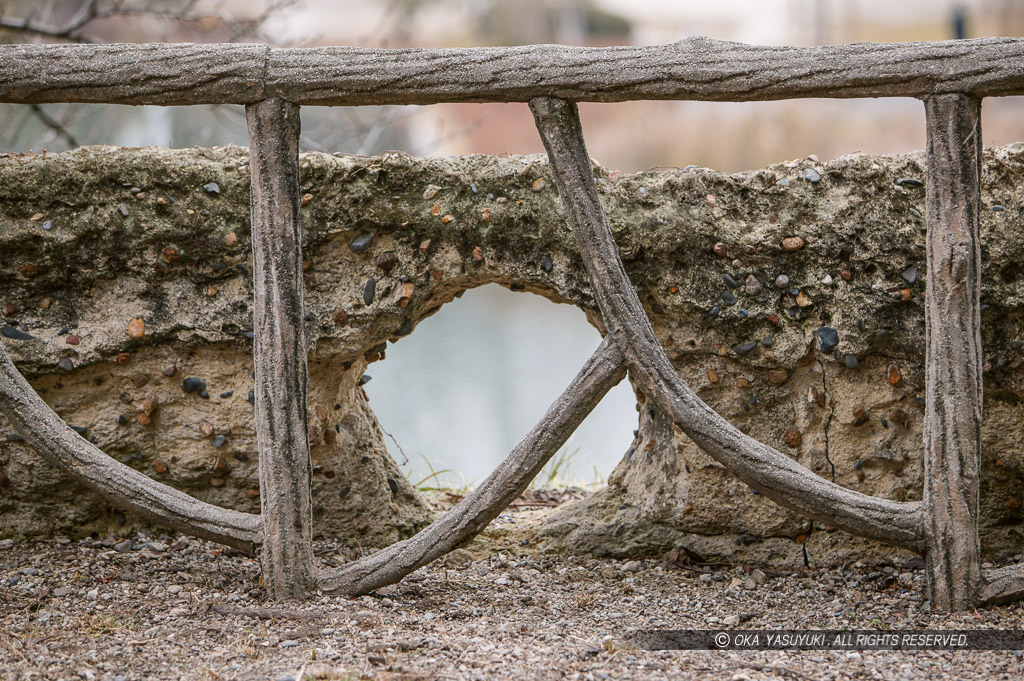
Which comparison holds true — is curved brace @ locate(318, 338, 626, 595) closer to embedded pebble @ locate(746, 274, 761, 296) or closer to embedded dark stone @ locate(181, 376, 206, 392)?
embedded pebble @ locate(746, 274, 761, 296)

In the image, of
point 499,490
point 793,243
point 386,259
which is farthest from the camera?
point 386,259

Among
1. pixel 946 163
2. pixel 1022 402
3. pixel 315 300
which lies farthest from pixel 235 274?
pixel 1022 402

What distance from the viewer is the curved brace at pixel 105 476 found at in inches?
97.2

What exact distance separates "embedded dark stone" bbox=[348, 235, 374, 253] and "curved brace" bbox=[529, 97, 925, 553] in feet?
2.24

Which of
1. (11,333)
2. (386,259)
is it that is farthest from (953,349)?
(11,333)

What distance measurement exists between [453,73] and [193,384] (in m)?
1.28

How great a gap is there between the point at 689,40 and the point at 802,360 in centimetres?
103

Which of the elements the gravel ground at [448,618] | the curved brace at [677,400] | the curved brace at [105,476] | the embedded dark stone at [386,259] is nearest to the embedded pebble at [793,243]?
the curved brace at [677,400]

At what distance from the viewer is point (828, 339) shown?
2.70 meters

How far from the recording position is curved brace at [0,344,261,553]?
2.47m

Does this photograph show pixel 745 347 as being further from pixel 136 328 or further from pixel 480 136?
pixel 480 136

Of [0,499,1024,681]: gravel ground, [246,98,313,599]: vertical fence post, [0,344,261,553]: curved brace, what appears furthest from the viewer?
[0,344,261,553]: curved brace

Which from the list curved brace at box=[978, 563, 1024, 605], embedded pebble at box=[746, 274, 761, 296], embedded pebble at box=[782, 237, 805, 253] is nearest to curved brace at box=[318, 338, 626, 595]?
embedded pebble at box=[746, 274, 761, 296]

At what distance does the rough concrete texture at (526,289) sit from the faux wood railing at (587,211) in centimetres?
35
